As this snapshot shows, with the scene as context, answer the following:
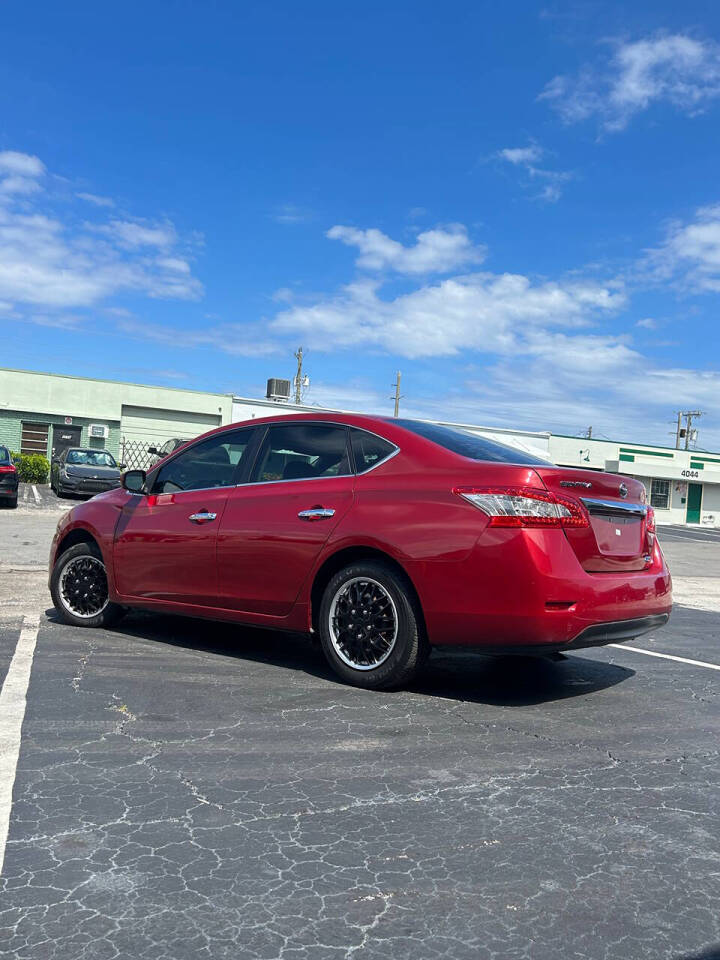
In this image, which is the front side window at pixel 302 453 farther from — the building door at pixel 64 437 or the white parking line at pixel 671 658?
the building door at pixel 64 437

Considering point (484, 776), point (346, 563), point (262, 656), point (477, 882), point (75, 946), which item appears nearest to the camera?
point (75, 946)

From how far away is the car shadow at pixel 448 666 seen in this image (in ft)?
16.8

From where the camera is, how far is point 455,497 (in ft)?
15.5

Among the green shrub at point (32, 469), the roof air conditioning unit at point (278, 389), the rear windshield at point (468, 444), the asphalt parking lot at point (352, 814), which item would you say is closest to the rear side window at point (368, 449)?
the rear windshield at point (468, 444)

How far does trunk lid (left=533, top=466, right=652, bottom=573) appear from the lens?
4.72 metres

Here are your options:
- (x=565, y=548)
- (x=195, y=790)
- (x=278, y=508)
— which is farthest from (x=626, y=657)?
(x=195, y=790)

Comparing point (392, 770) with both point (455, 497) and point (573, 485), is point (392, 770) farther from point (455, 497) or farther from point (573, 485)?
point (573, 485)

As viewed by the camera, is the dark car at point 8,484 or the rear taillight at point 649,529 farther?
the dark car at point 8,484

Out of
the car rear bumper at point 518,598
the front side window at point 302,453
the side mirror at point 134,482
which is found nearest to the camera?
the car rear bumper at point 518,598

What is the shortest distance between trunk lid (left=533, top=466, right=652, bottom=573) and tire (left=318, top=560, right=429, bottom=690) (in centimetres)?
95

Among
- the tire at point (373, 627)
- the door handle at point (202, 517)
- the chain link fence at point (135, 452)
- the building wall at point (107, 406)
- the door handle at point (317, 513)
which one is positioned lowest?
the tire at point (373, 627)

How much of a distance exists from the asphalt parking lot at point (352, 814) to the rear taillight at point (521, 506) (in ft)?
3.31

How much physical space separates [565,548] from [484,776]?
4.77ft

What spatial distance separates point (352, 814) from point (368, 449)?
259 centimetres
